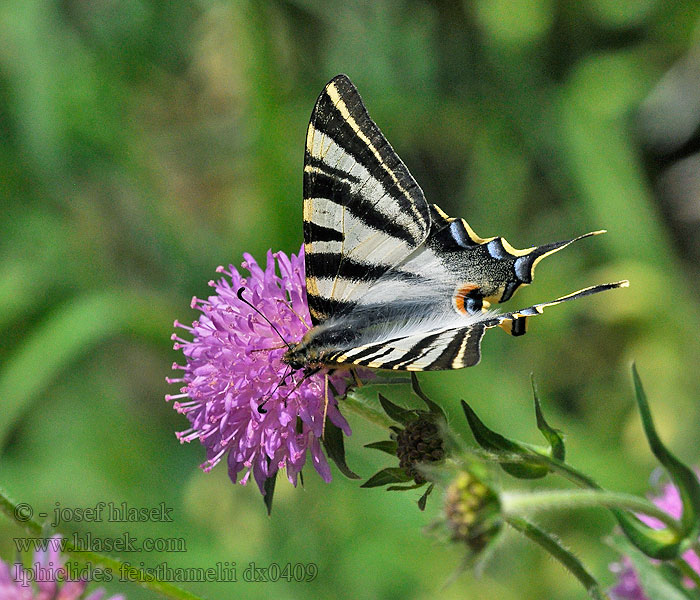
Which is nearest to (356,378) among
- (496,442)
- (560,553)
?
(496,442)

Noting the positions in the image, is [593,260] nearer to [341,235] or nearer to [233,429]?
[341,235]

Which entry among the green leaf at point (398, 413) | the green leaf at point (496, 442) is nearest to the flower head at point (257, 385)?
the green leaf at point (398, 413)

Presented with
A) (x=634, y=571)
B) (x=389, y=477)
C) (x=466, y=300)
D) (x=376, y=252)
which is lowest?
(x=634, y=571)

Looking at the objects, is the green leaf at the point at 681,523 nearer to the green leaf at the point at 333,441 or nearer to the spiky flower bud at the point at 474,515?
the spiky flower bud at the point at 474,515

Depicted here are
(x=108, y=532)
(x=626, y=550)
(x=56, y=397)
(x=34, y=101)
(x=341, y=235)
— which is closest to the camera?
(x=626, y=550)

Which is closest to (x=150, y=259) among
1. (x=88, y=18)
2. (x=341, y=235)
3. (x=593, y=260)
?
(x=88, y=18)

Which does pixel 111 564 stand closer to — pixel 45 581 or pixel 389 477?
pixel 45 581
